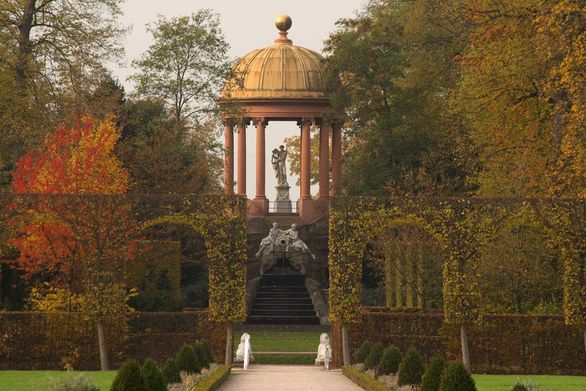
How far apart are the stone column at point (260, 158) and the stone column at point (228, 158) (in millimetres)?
2389

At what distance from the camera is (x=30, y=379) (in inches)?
1355

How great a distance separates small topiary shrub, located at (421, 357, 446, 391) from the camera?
2577cm

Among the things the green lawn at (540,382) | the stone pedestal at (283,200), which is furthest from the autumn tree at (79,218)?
the stone pedestal at (283,200)

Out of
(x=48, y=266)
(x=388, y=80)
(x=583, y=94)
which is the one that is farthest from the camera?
(x=388, y=80)

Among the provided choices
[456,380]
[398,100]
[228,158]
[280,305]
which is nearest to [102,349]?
[456,380]

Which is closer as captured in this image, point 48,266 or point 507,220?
point 507,220

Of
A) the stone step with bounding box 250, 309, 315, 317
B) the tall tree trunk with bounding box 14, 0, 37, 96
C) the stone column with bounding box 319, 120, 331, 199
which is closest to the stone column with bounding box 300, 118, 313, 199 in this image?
the stone column with bounding box 319, 120, 331, 199

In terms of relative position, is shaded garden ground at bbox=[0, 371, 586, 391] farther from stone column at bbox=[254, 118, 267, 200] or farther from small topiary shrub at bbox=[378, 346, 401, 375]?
stone column at bbox=[254, 118, 267, 200]

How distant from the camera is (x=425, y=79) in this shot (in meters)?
56.8

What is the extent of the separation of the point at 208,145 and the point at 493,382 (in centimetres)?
2831

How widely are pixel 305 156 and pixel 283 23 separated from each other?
8329 mm

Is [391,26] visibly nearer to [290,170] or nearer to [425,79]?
[425,79]

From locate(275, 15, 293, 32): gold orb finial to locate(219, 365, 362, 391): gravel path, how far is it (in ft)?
124

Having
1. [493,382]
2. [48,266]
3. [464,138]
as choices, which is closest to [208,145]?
[464,138]
